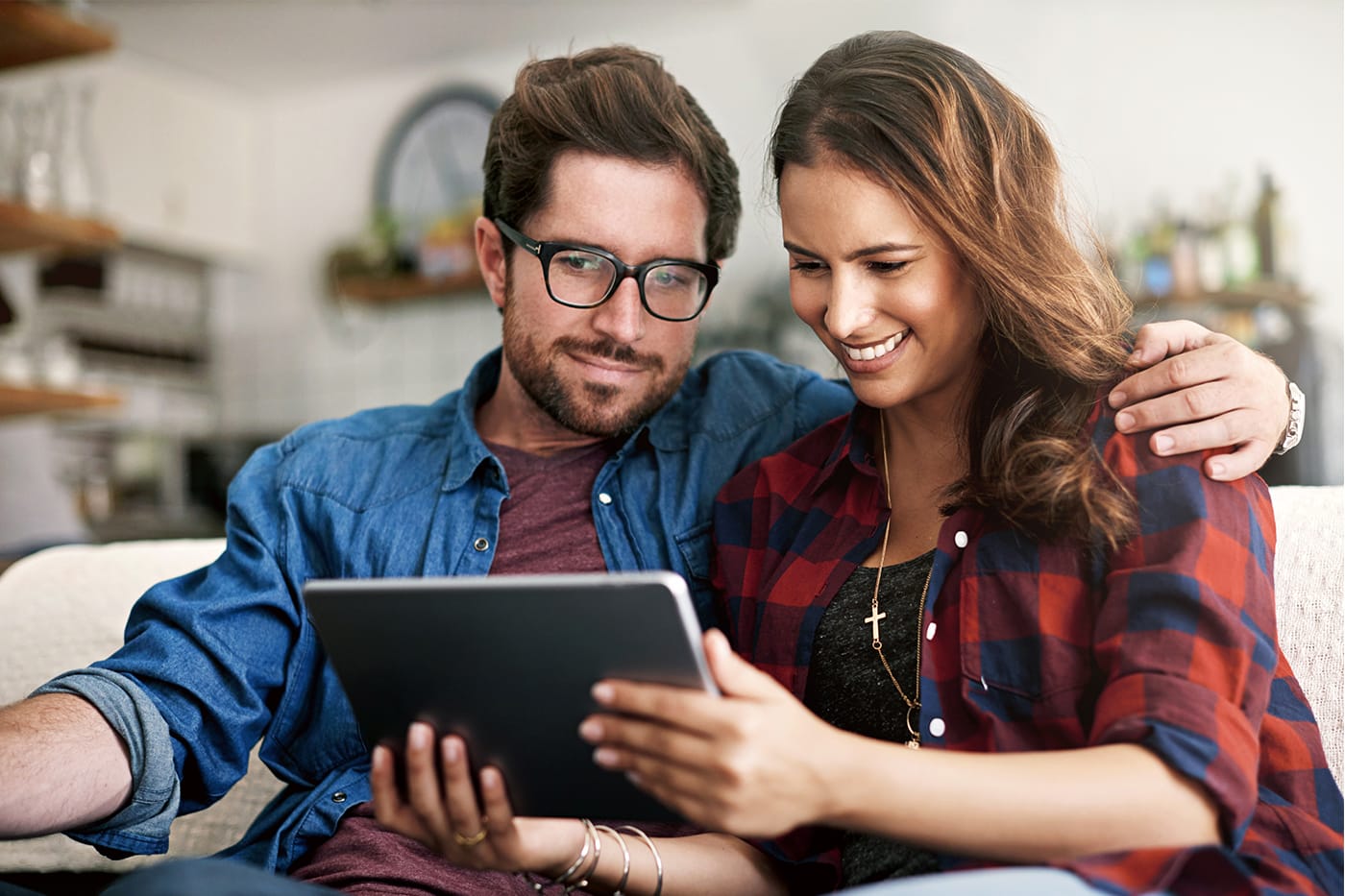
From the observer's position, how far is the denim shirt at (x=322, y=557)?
126 centimetres

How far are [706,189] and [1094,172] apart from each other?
8.70ft

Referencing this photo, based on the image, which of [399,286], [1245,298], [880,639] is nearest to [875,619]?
[880,639]

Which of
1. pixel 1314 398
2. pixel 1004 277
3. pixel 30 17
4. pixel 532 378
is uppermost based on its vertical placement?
pixel 30 17

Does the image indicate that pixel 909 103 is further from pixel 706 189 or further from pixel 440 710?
pixel 440 710

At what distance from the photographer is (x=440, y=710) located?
0.93 m

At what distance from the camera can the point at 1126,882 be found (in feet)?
2.64

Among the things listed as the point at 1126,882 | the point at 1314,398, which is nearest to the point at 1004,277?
the point at 1126,882

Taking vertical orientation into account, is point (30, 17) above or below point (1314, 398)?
above

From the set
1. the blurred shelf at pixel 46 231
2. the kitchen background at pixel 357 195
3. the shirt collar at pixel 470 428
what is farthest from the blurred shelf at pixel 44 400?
the shirt collar at pixel 470 428

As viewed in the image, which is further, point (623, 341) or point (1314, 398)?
point (1314, 398)

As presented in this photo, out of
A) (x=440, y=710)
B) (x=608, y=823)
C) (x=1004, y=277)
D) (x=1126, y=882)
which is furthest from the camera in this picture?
(x=608, y=823)

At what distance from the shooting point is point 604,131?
149 cm

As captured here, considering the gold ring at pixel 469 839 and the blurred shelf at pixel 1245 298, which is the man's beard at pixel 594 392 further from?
the blurred shelf at pixel 1245 298

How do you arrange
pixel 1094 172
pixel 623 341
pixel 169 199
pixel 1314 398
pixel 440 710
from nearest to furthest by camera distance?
pixel 440 710 → pixel 623 341 → pixel 1314 398 → pixel 1094 172 → pixel 169 199
